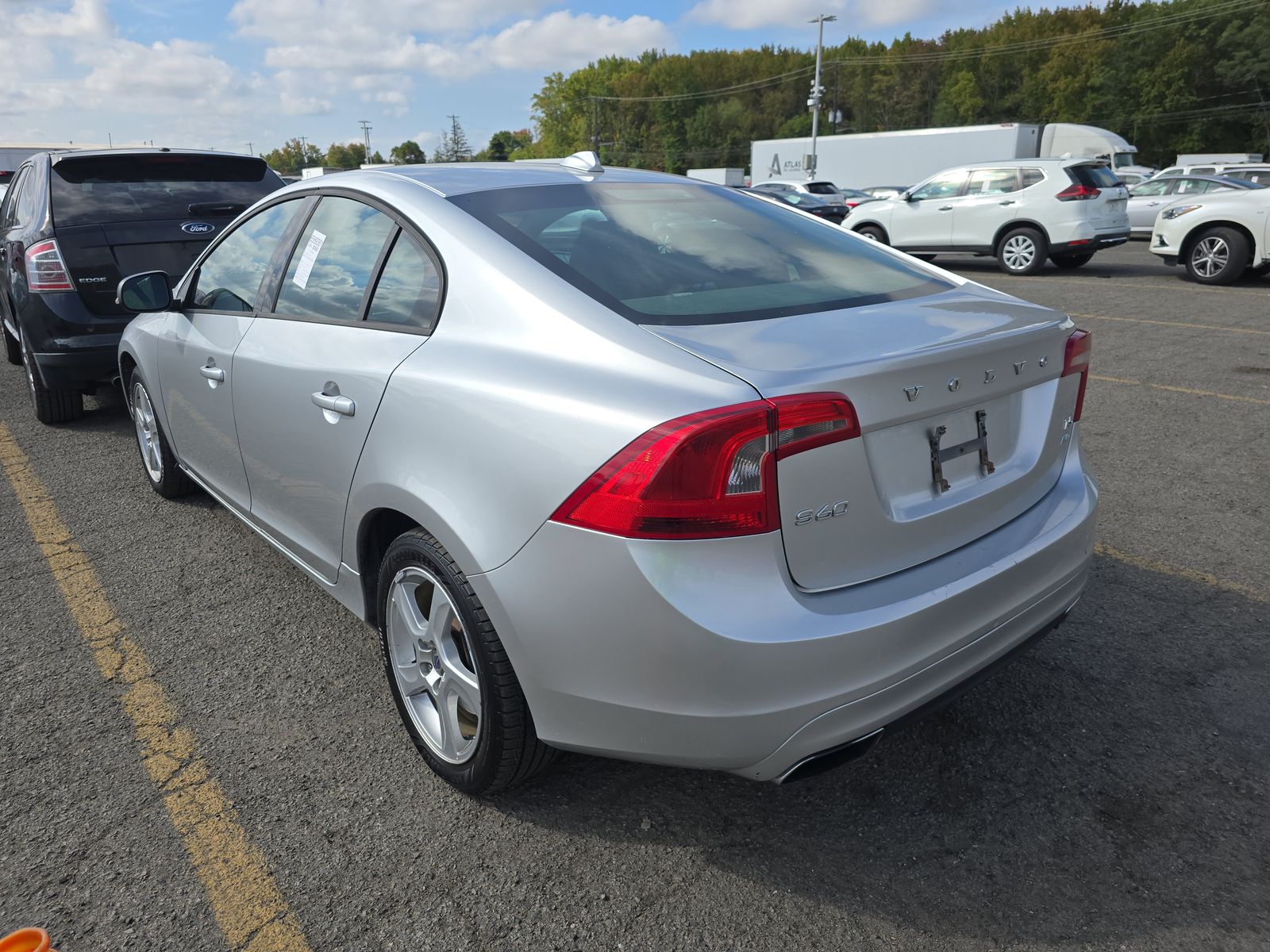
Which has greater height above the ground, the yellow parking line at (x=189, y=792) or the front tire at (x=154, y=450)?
the front tire at (x=154, y=450)

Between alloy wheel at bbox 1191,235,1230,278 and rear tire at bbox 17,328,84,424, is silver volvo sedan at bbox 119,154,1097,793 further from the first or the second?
alloy wheel at bbox 1191,235,1230,278

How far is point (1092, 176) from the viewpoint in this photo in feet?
46.1

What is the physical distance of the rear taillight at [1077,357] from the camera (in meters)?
2.48

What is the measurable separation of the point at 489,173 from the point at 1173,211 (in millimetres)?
12724

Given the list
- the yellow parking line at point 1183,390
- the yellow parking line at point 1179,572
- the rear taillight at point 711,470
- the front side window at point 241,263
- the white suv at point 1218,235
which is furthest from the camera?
the white suv at point 1218,235

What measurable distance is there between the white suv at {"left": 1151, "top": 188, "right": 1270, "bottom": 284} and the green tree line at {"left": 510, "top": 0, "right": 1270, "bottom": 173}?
243 feet

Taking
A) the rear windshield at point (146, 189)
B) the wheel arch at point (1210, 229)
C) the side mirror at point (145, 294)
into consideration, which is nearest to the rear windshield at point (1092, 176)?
the wheel arch at point (1210, 229)

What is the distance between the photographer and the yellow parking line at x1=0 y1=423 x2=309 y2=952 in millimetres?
2078

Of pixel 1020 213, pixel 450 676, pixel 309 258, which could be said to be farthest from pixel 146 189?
pixel 1020 213

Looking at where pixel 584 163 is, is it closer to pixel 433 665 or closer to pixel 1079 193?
pixel 433 665

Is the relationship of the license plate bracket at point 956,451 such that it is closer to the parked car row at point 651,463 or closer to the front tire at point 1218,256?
the parked car row at point 651,463

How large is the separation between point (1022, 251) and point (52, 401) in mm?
13405

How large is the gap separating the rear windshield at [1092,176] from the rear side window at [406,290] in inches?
547

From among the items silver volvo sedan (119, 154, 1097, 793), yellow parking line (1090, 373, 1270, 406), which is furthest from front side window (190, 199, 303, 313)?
yellow parking line (1090, 373, 1270, 406)
